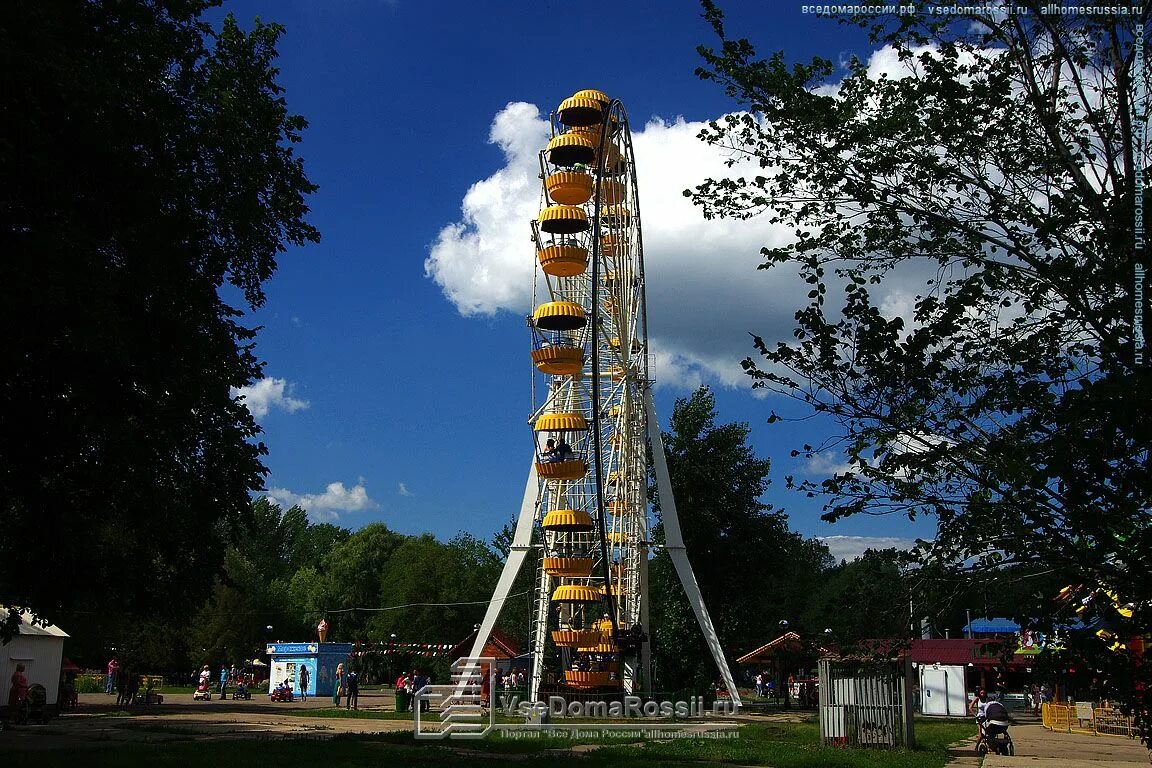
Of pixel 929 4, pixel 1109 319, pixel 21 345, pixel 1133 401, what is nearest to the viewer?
pixel 1133 401

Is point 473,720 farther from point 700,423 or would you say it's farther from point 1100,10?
point 700,423

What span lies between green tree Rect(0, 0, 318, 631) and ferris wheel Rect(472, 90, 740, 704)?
47.5 ft

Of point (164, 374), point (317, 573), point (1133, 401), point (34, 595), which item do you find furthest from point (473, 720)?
point (317, 573)

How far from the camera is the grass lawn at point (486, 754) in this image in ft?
45.9

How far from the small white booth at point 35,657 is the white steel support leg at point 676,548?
18041 millimetres

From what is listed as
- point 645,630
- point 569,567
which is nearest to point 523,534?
point 569,567

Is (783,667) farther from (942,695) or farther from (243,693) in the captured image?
(243,693)

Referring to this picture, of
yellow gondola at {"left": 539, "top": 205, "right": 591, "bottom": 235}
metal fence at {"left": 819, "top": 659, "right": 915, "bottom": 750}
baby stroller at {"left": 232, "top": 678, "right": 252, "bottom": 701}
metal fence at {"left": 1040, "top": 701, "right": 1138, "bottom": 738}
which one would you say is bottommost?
baby stroller at {"left": 232, "top": 678, "right": 252, "bottom": 701}

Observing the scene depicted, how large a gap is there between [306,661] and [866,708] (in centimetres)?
2847

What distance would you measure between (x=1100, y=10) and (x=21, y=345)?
36.9 feet

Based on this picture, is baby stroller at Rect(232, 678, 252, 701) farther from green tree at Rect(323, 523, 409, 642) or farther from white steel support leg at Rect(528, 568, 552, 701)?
green tree at Rect(323, 523, 409, 642)

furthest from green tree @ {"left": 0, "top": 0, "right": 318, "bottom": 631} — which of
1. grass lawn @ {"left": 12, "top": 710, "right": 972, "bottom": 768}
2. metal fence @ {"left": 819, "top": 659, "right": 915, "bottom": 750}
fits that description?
metal fence @ {"left": 819, "top": 659, "right": 915, "bottom": 750}

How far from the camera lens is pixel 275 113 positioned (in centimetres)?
1617

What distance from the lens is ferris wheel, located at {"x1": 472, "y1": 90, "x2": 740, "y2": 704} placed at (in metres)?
30.0
